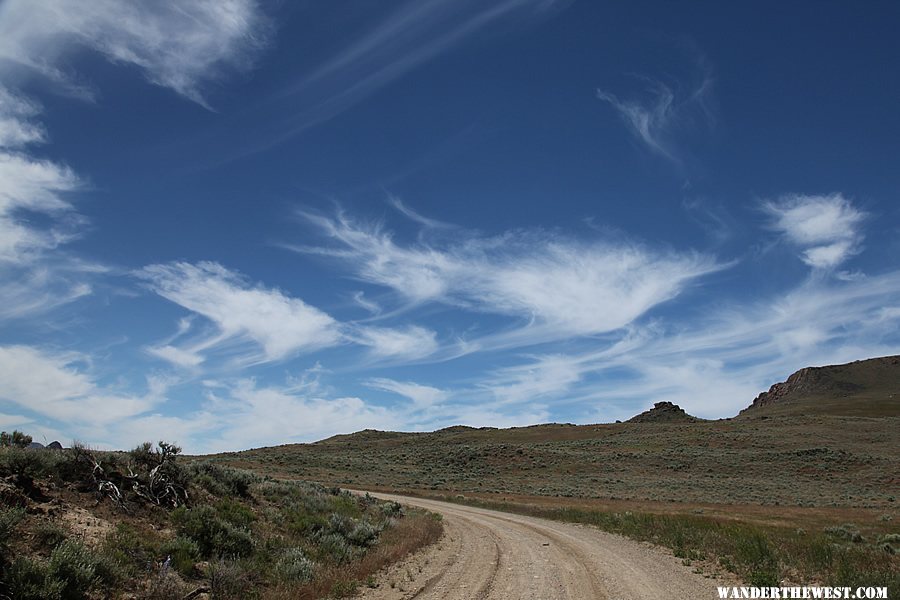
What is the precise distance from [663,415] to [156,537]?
6463 inches

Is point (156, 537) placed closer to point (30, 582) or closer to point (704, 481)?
point (30, 582)

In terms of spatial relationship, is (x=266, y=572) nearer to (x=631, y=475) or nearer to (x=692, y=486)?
(x=692, y=486)

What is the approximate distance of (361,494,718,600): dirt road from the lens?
10.5m

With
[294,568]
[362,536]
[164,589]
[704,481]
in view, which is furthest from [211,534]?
[704,481]

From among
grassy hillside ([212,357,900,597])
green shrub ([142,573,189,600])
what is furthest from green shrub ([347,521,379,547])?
grassy hillside ([212,357,900,597])

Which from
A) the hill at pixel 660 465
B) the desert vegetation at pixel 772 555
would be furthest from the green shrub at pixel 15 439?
the hill at pixel 660 465

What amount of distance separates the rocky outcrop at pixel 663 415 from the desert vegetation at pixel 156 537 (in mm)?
145842

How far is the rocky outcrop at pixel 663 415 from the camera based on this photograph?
5849 inches

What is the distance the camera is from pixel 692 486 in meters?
55.3

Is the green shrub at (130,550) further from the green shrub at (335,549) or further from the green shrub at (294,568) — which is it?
the green shrub at (335,549)

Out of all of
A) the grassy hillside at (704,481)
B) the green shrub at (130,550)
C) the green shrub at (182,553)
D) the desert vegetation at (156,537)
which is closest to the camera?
the desert vegetation at (156,537)

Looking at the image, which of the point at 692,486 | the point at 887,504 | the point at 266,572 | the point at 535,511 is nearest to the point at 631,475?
the point at 692,486

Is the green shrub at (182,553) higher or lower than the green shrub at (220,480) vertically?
lower

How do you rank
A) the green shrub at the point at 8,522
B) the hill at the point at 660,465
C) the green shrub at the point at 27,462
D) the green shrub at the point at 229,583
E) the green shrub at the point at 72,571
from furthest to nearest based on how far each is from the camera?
the hill at the point at 660,465
the green shrub at the point at 27,462
the green shrub at the point at 229,583
the green shrub at the point at 8,522
the green shrub at the point at 72,571
